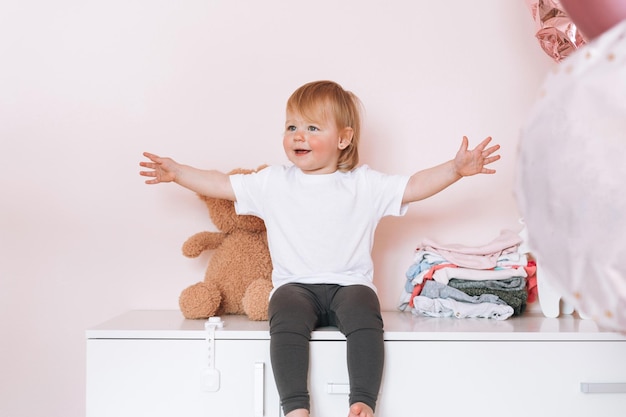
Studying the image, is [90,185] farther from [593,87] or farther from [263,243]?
[593,87]

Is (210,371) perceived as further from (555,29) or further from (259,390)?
(555,29)

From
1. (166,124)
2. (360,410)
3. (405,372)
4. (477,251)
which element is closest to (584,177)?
(360,410)

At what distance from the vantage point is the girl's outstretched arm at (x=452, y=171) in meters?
1.37

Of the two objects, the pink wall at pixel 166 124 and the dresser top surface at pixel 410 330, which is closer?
the dresser top surface at pixel 410 330

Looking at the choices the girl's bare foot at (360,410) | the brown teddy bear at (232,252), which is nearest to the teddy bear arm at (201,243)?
the brown teddy bear at (232,252)

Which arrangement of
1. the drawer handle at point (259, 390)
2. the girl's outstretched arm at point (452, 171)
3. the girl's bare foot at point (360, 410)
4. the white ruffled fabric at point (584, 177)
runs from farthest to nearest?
the girl's outstretched arm at point (452, 171), the drawer handle at point (259, 390), the girl's bare foot at point (360, 410), the white ruffled fabric at point (584, 177)

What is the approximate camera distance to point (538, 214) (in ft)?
1.38

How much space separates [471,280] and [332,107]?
0.48 meters

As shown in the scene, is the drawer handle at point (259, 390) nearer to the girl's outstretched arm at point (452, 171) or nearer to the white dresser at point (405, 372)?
the white dresser at point (405, 372)

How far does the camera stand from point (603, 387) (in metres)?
1.28

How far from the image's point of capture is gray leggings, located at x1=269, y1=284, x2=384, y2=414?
3.91 ft

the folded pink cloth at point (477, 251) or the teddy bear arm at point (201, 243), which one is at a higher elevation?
the teddy bear arm at point (201, 243)

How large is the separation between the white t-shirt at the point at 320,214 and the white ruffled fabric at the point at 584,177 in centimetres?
102

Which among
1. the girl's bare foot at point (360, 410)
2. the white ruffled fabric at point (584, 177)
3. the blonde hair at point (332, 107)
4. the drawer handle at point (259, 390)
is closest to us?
the white ruffled fabric at point (584, 177)
